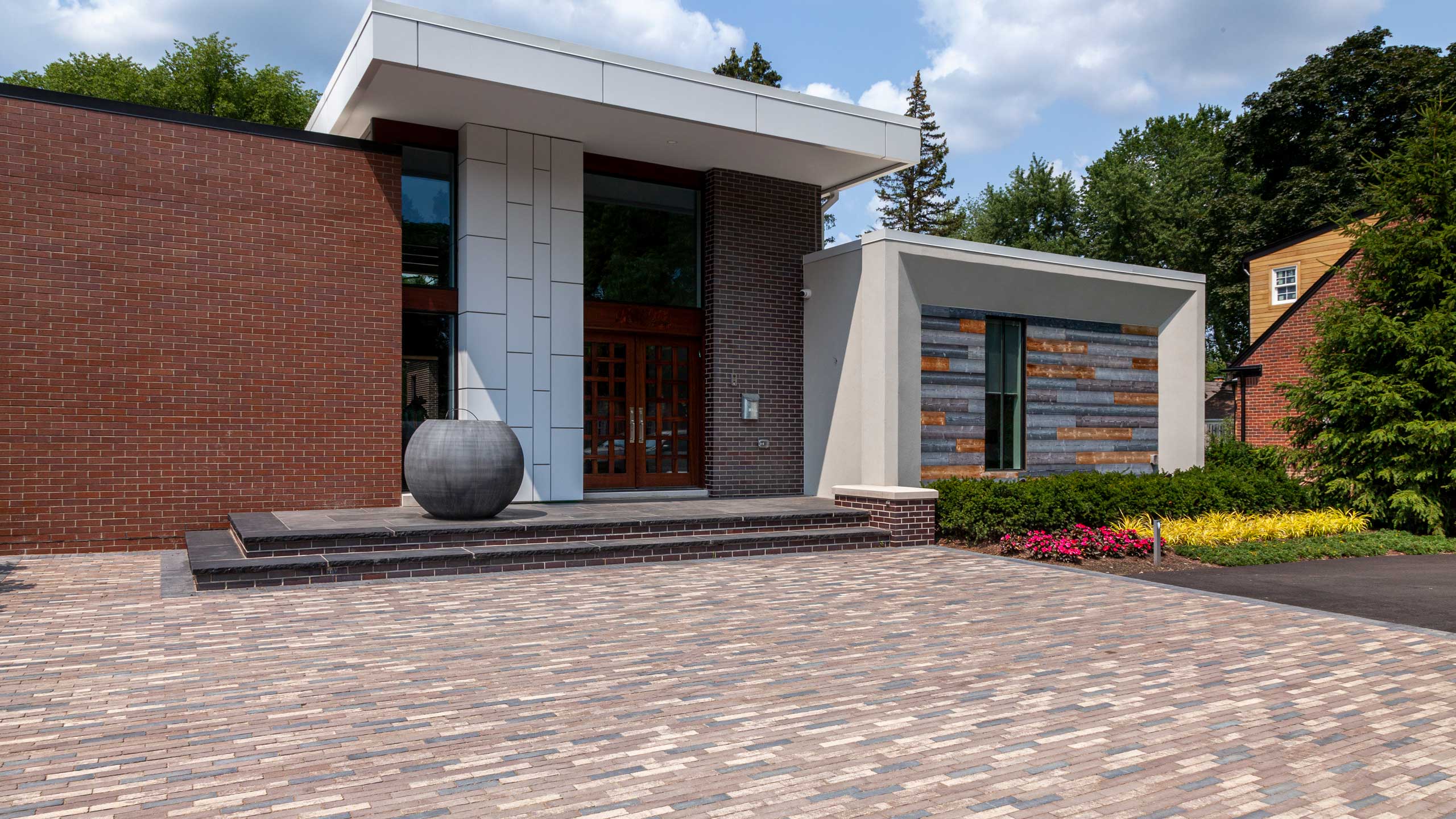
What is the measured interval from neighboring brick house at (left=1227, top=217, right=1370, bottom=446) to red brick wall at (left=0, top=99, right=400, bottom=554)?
17.7m

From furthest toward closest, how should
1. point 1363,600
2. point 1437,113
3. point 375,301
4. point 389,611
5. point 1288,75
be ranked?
point 1288,75 < point 1437,113 < point 375,301 < point 1363,600 < point 389,611

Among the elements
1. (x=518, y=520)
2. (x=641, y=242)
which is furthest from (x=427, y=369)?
(x=641, y=242)

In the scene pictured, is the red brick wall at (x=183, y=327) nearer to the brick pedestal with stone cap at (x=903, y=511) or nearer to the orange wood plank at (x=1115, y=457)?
the brick pedestal with stone cap at (x=903, y=511)

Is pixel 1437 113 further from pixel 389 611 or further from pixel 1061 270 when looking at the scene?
pixel 389 611

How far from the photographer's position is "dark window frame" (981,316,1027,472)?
1448 cm

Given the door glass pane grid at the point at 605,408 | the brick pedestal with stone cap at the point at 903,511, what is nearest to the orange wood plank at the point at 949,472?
the brick pedestal with stone cap at the point at 903,511

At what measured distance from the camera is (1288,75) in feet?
115

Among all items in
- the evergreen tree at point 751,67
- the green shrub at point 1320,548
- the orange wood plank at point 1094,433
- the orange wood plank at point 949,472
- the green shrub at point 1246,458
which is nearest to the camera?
the green shrub at point 1320,548

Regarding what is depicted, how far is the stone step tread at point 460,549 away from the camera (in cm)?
848

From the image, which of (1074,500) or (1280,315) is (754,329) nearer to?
(1074,500)

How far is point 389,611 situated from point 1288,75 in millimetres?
38866

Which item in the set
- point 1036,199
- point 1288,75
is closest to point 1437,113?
point 1288,75

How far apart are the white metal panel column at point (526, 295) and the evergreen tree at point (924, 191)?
118 feet

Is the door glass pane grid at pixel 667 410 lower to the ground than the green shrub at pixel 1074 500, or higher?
higher
